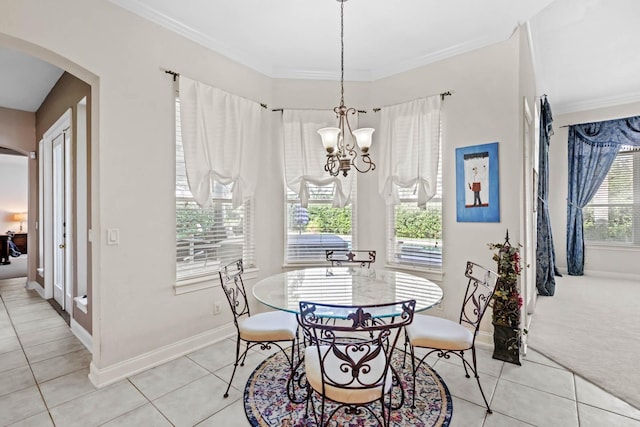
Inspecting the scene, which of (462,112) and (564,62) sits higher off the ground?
(564,62)

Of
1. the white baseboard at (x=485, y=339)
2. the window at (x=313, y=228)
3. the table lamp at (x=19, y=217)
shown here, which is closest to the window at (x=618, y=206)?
the white baseboard at (x=485, y=339)

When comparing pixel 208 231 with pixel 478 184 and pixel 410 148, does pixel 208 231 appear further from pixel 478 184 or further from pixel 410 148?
pixel 478 184

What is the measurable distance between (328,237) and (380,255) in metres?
0.66

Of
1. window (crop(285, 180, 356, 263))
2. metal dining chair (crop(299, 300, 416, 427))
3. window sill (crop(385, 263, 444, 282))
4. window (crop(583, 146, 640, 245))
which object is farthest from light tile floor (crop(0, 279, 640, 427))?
window (crop(583, 146, 640, 245))

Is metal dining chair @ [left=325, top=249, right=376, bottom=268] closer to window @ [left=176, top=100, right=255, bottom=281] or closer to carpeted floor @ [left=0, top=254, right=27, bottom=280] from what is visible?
window @ [left=176, top=100, right=255, bottom=281]

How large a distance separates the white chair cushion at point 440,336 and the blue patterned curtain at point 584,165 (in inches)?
210

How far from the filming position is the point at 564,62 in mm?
4004

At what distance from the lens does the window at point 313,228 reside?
3727 millimetres

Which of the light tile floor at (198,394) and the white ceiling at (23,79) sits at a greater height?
the white ceiling at (23,79)

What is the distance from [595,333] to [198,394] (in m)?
3.94

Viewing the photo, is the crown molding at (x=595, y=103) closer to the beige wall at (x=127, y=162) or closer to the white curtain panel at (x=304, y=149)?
the white curtain panel at (x=304, y=149)

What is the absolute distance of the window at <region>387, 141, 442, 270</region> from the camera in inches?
132

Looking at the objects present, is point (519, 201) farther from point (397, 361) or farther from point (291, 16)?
point (291, 16)

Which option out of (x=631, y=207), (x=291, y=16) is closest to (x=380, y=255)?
(x=291, y=16)
